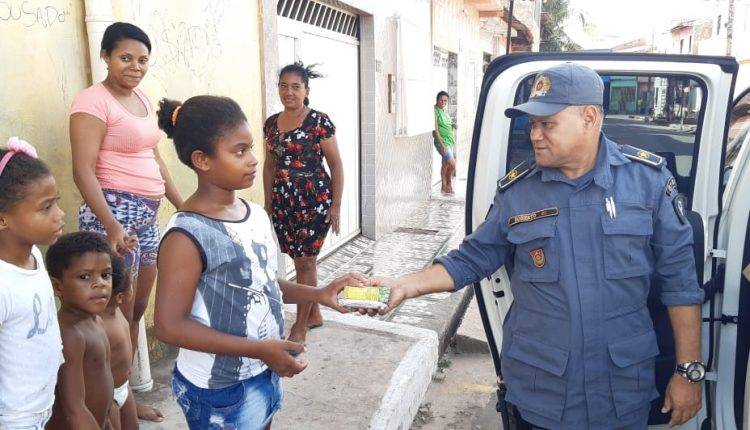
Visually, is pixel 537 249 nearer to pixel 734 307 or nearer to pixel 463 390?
pixel 734 307

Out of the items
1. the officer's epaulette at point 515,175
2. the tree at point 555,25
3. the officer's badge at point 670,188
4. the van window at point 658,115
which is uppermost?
the tree at point 555,25

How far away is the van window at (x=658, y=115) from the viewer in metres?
2.47

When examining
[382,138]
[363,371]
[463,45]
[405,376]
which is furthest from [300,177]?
[463,45]

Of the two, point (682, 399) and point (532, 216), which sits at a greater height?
point (532, 216)

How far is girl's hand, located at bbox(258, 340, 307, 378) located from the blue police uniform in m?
0.84

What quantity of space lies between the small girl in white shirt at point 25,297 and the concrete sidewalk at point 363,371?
4.01 ft

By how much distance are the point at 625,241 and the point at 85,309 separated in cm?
175

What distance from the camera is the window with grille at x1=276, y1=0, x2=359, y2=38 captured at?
537 centimetres

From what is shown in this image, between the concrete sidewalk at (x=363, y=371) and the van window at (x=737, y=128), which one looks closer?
the van window at (x=737, y=128)

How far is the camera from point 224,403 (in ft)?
6.07

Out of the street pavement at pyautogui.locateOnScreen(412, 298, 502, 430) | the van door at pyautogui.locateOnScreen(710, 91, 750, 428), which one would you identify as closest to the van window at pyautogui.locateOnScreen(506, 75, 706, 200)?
the van door at pyautogui.locateOnScreen(710, 91, 750, 428)

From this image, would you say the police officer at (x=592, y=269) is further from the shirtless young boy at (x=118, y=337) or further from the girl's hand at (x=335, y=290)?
the shirtless young boy at (x=118, y=337)

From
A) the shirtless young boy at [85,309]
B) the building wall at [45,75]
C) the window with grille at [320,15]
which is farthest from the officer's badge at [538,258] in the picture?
the window with grille at [320,15]

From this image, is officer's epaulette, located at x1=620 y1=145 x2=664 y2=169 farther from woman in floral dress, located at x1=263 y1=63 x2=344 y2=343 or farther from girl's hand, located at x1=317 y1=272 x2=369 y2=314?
woman in floral dress, located at x1=263 y1=63 x2=344 y2=343
